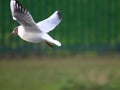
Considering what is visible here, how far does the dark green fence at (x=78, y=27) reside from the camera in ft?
28.7

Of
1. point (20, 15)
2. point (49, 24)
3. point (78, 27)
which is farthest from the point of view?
point (78, 27)

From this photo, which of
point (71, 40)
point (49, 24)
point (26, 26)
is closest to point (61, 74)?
point (71, 40)

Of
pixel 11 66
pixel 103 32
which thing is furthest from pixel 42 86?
pixel 103 32

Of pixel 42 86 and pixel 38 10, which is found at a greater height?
pixel 38 10

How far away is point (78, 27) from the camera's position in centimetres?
880

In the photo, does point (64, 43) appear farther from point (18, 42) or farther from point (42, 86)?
point (42, 86)

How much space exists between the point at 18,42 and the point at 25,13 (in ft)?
18.4

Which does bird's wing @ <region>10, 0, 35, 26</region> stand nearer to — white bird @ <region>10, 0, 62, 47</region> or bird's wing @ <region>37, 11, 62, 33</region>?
→ white bird @ <region>10, 0, 62, 47</region>

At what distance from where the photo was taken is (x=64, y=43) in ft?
29.0

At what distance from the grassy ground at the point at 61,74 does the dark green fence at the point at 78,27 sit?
164mm

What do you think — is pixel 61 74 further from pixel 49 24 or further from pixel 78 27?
pixel 49 24

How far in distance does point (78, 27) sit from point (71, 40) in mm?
199

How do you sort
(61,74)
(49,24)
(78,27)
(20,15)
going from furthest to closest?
1. (78,27)
2. (61,74)
3. (49,24)
4. (20,15)

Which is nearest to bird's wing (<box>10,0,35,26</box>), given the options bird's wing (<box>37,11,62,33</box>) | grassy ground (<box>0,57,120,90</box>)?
bird's wing (<box>37,11,62,33</box>)
